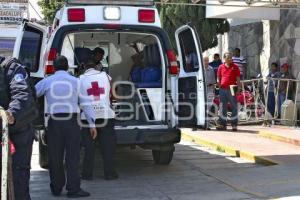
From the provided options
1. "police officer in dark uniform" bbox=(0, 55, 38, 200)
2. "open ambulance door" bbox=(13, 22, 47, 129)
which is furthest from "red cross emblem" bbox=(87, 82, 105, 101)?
"police officer in dark uniform" bbox=(0, 55, 38, 200)

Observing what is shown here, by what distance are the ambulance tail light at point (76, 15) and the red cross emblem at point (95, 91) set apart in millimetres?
909

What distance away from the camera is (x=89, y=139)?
7.85 meters

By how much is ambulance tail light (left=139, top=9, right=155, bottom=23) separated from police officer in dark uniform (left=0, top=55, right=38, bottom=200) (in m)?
3.00

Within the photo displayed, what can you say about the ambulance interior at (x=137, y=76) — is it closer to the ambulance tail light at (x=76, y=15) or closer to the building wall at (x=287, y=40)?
the ambulance tail light at (x=76, y=15)

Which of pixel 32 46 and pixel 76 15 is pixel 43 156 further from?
pixel 76 15

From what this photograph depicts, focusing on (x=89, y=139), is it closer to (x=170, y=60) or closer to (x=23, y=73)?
(x=170, y=60)

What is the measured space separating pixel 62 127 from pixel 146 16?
6.87 feet

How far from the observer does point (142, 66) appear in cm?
930

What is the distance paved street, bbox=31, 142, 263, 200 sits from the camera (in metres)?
6.99

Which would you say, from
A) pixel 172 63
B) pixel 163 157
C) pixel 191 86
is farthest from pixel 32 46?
pixel 163 157

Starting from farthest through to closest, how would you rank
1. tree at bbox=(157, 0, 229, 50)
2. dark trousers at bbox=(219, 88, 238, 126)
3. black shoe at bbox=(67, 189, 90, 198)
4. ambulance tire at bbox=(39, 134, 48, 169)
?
1. tree at bbox=(157, 0, 229, 50)
2. dark trousers at bbox=(219, 88, 238, 126)
3. ambulance tire at bbox=(39, 134, 48, 169)
4. black shoe at bbox=(67, 189, 90, 198)

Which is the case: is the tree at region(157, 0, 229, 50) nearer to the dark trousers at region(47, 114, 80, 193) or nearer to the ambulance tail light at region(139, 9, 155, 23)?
the ambulance tail light at region(139, 9, 155, 23)

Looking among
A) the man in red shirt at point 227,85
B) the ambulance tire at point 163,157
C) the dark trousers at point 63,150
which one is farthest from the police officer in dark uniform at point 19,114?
the man in red shirt at point 227,85

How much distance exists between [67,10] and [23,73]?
107 inches
